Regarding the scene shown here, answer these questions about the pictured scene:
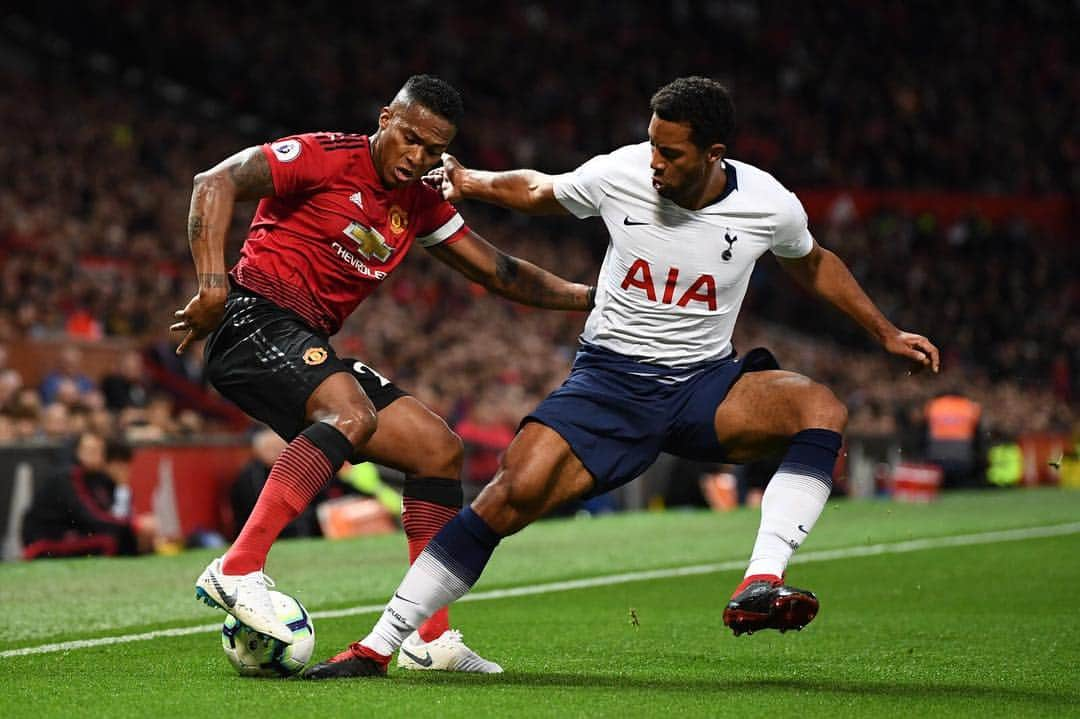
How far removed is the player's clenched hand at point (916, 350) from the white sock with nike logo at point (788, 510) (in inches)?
24.5

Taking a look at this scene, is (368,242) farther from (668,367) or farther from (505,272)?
(668,367)

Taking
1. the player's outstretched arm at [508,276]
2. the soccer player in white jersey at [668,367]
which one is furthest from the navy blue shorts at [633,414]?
the player's outstretched arm at [508,276]

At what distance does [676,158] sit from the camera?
5.41 m

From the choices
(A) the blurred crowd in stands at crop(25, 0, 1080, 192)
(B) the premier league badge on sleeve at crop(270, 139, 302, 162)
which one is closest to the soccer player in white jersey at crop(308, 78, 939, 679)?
(B) the premier league badge on sleeve at crop(270, 139, 302, 162)

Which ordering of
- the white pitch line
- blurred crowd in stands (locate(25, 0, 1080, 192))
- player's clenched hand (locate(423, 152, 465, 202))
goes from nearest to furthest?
player's clenched hand (locate(423, 152, 465, 202)) → the white pitch line → blurred crowd in stands (locate(25, 0, 1080, 192))

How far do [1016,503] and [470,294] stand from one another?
7.85m

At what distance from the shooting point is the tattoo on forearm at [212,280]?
5.47 m

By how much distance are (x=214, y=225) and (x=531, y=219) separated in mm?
20072

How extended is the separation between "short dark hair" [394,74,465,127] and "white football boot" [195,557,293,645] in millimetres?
1835

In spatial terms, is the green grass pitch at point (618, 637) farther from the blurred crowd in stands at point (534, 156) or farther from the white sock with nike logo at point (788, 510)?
the blurred crowd in stands at point (534, 156)

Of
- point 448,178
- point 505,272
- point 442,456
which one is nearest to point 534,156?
point 505,272

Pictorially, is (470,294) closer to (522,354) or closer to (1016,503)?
(522,354)

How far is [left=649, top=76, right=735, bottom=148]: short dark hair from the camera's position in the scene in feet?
17.5

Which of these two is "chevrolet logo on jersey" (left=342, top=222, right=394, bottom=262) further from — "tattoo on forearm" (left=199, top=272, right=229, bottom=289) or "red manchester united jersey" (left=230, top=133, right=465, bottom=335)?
"tattoo on forearm" (left=199, top=272, right=229, bottom=289)
